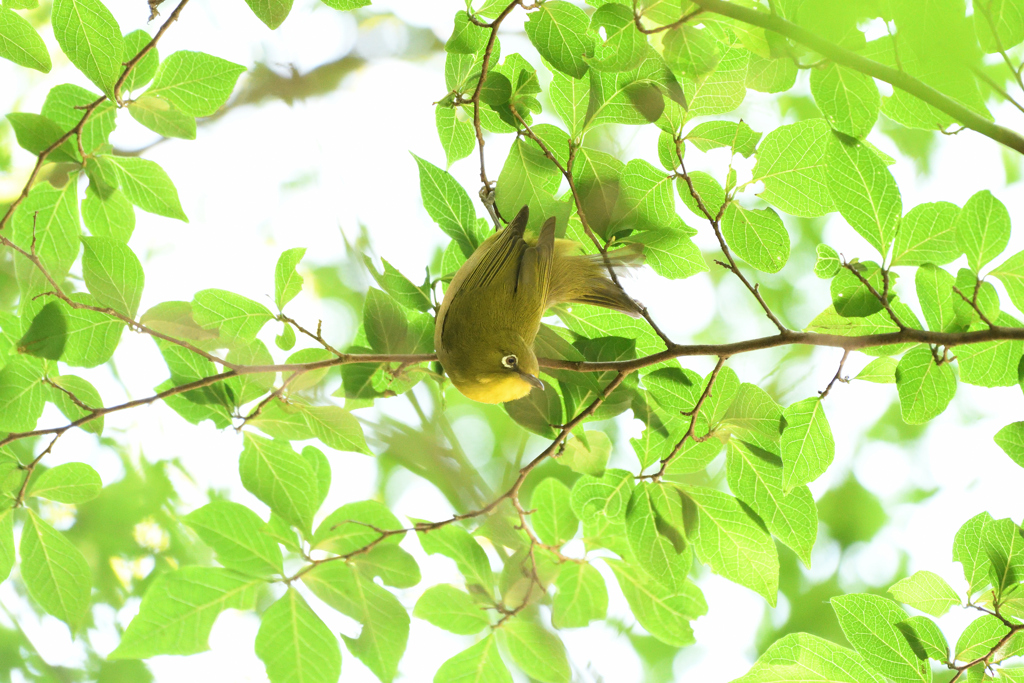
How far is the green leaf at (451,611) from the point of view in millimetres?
1378

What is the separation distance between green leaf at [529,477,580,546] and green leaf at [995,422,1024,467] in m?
0.81

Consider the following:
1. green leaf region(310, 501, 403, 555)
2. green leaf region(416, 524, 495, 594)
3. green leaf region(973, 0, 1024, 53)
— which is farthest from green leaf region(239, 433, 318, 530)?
green leaf region(973, 0, 1024, 53)

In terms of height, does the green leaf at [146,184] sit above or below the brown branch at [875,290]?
below

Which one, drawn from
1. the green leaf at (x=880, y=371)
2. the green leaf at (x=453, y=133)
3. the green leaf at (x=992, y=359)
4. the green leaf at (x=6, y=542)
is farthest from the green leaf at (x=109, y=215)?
the green leaf at (x=992, y=359)

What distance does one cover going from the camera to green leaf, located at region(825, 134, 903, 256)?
1103mm

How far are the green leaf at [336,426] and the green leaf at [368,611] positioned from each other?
25 cm

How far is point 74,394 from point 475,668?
0.97 metres

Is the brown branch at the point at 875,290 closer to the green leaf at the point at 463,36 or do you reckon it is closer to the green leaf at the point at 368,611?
the green leaf at the point at 463,36

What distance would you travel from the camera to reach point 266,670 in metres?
1.30

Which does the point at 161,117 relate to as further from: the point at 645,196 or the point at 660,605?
the point at 660,605

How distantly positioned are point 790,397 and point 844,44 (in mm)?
2000

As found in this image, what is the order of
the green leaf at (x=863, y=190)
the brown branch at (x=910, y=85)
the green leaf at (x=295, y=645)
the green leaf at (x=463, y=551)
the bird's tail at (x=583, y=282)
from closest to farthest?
1. the brown branch at (x=910, y=85)
2. the green leaf at (x=863, y=190)
3. the green leaf at (x=295, y=645)
4. the green leaf at (x=463, y=551)
5. the bird's tail at (x=583, y=282)

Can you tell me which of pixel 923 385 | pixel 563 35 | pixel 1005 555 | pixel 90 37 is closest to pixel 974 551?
pixel 1005 555

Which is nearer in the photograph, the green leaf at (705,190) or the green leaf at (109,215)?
the green leaf at (705,190)
